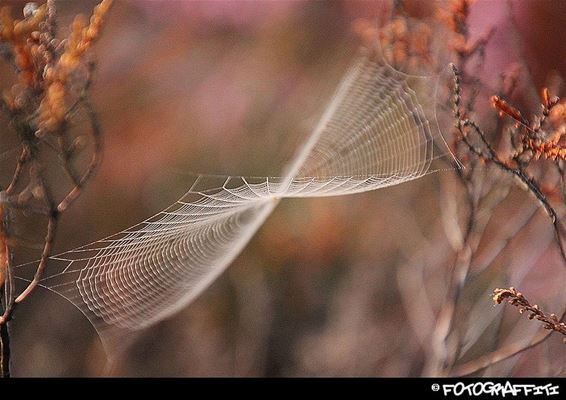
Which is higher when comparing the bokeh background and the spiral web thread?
the spiral web thread

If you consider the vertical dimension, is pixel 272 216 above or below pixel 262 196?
below

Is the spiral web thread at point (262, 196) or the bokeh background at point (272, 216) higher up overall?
the spiral web thread at point (262, 196)

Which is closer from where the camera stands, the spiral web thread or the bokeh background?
the spiral web thread

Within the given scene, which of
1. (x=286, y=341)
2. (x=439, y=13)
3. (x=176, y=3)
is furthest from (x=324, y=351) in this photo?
(x=176, y=3)

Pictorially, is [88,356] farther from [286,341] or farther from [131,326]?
[131,326]

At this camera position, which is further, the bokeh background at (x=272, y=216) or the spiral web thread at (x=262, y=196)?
the bokeh background at (x=272, y=216)
